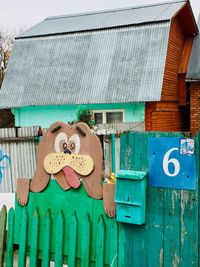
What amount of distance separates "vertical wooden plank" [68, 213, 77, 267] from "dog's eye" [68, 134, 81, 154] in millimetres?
680

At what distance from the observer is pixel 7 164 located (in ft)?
25.8

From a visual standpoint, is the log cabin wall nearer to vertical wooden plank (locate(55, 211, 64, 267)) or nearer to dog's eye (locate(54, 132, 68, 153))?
dog's eye (locate(54, 132, 68, 153))

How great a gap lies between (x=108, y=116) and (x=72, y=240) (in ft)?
35.6

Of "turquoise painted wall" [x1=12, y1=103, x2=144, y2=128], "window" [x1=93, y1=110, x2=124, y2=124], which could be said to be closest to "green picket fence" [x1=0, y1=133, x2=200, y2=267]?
"turquoise painted wall" [x1=12, y1=103, x2=144, y2=128]

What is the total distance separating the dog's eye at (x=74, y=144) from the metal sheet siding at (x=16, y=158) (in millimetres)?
3609

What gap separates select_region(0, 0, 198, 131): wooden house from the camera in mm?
14031

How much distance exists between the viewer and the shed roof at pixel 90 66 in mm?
13891

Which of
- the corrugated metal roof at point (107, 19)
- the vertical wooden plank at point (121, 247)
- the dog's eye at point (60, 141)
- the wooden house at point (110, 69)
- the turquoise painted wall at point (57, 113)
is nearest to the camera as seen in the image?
the vertical wooden plank at point (121, 247)

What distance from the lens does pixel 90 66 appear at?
591 inches

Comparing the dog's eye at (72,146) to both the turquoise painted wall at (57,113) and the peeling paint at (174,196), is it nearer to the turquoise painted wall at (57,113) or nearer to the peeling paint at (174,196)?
the peeling paint at (174,196)

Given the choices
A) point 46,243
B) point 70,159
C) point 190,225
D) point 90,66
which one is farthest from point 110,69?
point 190,225

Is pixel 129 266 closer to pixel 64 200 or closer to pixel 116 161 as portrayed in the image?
pixel 64 200

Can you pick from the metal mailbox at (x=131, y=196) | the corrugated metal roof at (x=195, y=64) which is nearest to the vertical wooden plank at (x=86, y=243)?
the metal mailbox at (x=131, y=196)

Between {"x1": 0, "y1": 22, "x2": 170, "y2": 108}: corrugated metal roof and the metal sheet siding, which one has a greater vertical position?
{"x1": 0, "y1": 22, "x2": 170, "y2": 108}: corrugated metal roof
